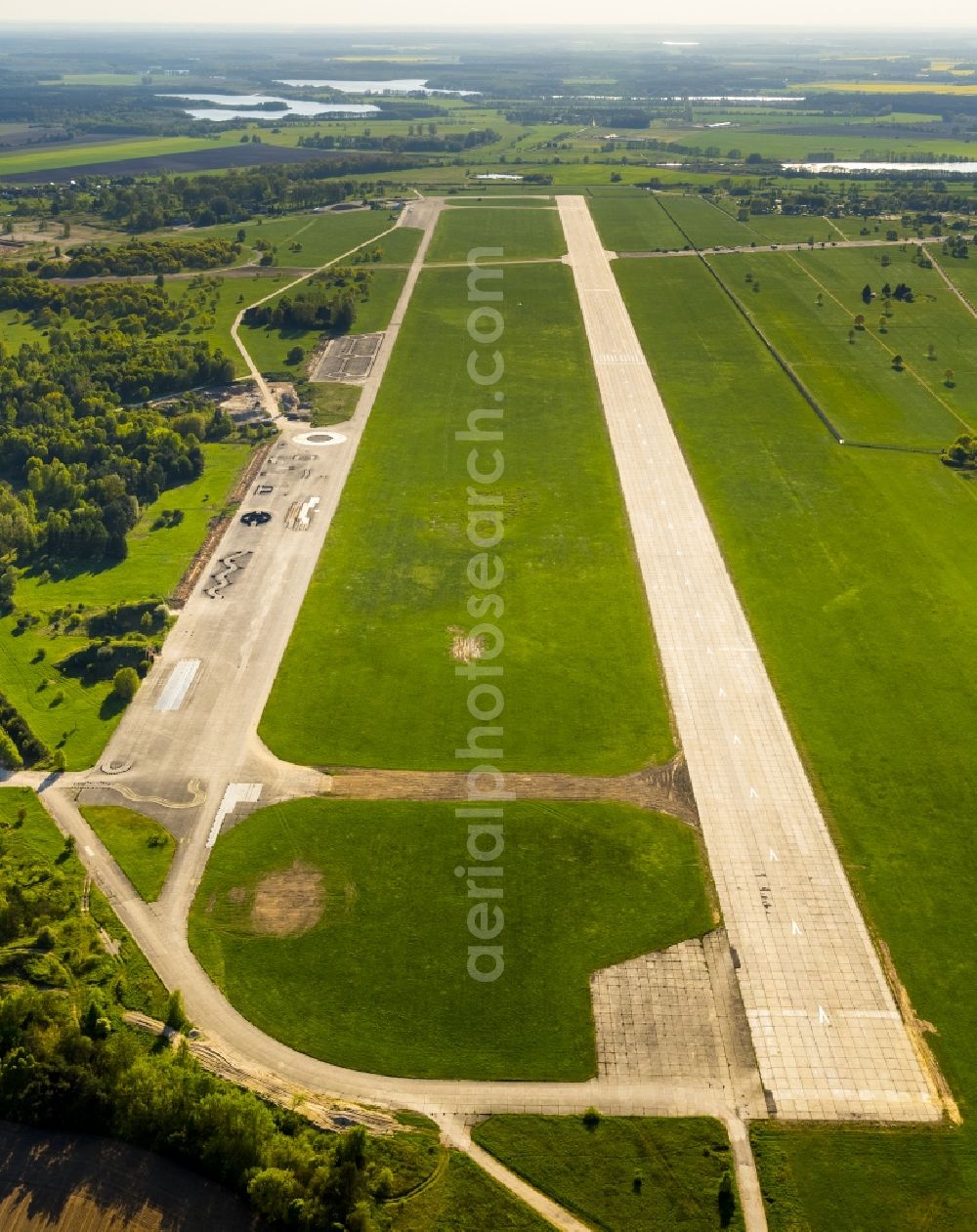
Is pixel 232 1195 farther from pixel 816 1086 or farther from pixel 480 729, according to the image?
pixel 480 729

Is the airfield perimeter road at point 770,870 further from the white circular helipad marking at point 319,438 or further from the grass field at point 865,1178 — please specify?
the white circular helipad marking at point 319,438

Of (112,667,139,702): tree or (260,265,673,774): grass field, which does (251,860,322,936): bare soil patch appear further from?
(112,667,139,702): tree

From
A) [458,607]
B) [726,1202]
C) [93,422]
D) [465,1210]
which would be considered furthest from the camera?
[93,422]

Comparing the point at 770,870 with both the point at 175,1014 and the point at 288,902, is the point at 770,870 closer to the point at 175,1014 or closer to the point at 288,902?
the point at 288,902

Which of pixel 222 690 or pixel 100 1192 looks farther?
pixel 222 690

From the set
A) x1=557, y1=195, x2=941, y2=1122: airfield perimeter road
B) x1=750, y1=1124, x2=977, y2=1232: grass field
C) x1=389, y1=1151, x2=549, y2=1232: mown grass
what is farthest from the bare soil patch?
x1=750, y1=1124, x2=977, y2=1232: grass field

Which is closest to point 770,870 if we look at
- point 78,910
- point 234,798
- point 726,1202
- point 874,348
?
point 726,1202
